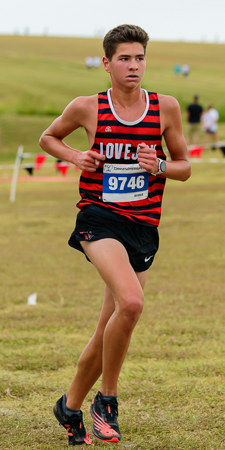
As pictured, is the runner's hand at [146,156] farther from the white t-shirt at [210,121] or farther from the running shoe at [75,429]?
the white t-shirt at [210,121]

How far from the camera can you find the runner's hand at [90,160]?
3.09 meters

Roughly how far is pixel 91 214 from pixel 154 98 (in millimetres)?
705

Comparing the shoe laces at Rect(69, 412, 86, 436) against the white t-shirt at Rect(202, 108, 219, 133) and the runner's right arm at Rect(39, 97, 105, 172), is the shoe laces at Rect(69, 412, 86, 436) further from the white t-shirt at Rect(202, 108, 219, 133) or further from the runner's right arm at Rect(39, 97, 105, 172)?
the white t-shirt at Rect(202, 108, 219, 133)

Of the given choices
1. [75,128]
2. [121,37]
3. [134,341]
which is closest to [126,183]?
[75,128]

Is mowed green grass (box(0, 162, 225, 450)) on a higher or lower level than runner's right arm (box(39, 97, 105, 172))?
lower

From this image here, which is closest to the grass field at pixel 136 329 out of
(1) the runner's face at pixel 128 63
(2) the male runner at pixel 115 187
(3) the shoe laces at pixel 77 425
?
(3) the shoe laces at pixel 77 425

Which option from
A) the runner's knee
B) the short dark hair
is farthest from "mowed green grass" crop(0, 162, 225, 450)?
the short dark hair

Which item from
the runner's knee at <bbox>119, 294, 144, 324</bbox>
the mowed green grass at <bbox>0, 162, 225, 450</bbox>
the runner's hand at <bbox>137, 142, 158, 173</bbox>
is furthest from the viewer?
the mowed green grass at <bbox>0, 162, 225, 450</bbox>

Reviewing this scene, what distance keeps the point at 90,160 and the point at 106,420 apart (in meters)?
1.31

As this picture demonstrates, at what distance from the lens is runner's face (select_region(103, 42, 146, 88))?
314 cm

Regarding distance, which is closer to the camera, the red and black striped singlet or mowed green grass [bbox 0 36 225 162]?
the red and black striped singlet

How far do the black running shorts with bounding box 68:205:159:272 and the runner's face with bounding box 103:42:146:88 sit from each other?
0.68 metres

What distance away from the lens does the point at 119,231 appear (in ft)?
10.4

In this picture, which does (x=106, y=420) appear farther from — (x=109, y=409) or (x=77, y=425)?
(x=77, y=425)
